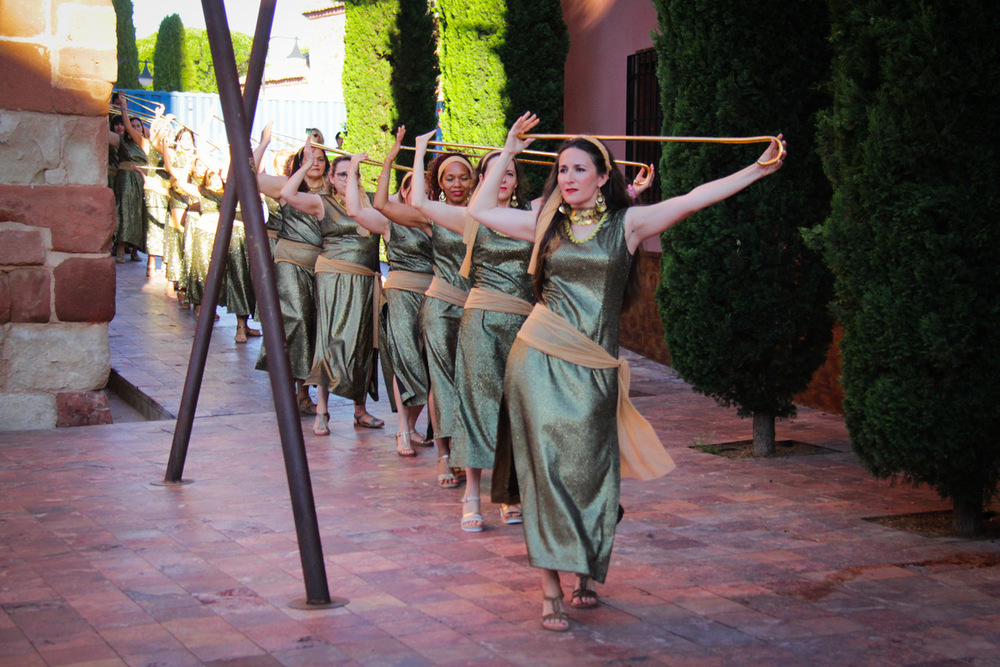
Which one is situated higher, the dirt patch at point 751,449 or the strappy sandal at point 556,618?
the strappy sandal at point 556,618

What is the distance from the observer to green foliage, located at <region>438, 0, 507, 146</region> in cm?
1356

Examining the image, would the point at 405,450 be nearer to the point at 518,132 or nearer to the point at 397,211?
the point at 397,211

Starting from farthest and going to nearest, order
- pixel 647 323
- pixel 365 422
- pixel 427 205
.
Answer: pixel 647 323 → pixel 365 422 → pixel 427 205

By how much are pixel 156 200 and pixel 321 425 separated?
9668 mm

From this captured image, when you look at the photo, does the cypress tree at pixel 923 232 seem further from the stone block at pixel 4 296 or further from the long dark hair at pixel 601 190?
the stone block at pixel 4 296

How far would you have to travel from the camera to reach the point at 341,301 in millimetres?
8656

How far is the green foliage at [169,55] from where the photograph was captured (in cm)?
4419

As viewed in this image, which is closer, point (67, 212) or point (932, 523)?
point (932, 523)

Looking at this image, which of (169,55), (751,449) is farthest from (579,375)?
(169,55)

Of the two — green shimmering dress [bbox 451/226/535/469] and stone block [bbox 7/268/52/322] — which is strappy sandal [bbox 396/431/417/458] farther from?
stone block [bbox 7/268/52/322]

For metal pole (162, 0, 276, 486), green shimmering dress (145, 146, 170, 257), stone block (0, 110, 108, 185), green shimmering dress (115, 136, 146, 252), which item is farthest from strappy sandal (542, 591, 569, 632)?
green shimmering dress (115, 136, 146, 252)

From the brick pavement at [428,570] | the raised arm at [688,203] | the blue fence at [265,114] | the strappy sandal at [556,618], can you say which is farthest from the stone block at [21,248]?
the blue fence at [265,114]

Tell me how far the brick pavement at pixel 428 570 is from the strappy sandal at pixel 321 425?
626mm

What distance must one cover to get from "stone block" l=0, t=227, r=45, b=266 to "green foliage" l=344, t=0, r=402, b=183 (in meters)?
9.39
